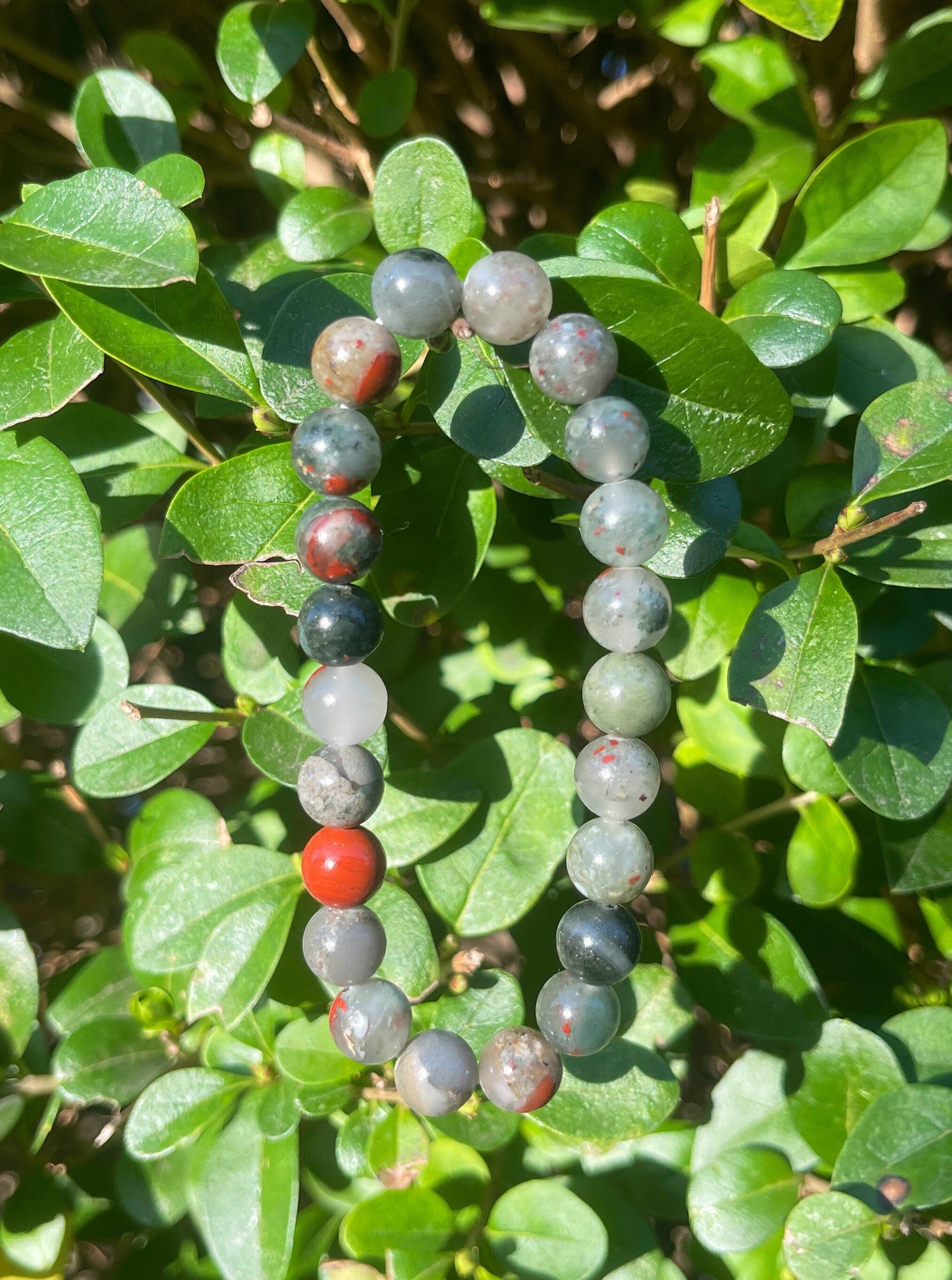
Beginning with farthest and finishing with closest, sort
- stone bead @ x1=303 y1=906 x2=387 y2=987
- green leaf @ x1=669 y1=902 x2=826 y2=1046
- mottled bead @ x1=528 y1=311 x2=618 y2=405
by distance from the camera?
1. green leaf @ x1=669 y1=902 x2=826 y2=1046
2. stone bead @ x1=303 y1=906 x2=387 y2=987
3. mottled bead @ x1=528 y1=311 x2=618 y2=405

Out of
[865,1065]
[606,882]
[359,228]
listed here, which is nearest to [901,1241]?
[865,1065]

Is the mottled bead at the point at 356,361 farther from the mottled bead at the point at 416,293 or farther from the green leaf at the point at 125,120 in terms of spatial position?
the green leaf at the point at 125,120

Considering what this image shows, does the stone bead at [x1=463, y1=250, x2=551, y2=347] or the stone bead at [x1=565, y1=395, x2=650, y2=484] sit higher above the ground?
the stone bead at [x1=463, y1=250, x2=551, y2=347]

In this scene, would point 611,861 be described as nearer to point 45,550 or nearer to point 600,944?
point 600,944

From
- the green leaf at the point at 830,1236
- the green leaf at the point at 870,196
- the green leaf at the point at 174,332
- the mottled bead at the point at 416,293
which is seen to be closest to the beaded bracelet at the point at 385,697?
the mottled bead at the point at 416,293

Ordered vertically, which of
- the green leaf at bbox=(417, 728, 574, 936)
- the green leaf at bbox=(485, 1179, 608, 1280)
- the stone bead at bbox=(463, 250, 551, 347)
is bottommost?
the green leaf at bbox=(485, 1179, 608, 1280)

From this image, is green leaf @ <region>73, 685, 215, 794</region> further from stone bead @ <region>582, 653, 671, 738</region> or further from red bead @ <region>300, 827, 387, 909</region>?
stone bead @ <region>582, 653, 671, 738</region>

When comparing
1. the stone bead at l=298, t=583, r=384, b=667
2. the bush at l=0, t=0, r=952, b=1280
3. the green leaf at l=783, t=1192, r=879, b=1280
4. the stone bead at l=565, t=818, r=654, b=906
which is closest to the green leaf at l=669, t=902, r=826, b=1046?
the bush at l=0, t=0, r=952, b=1280
